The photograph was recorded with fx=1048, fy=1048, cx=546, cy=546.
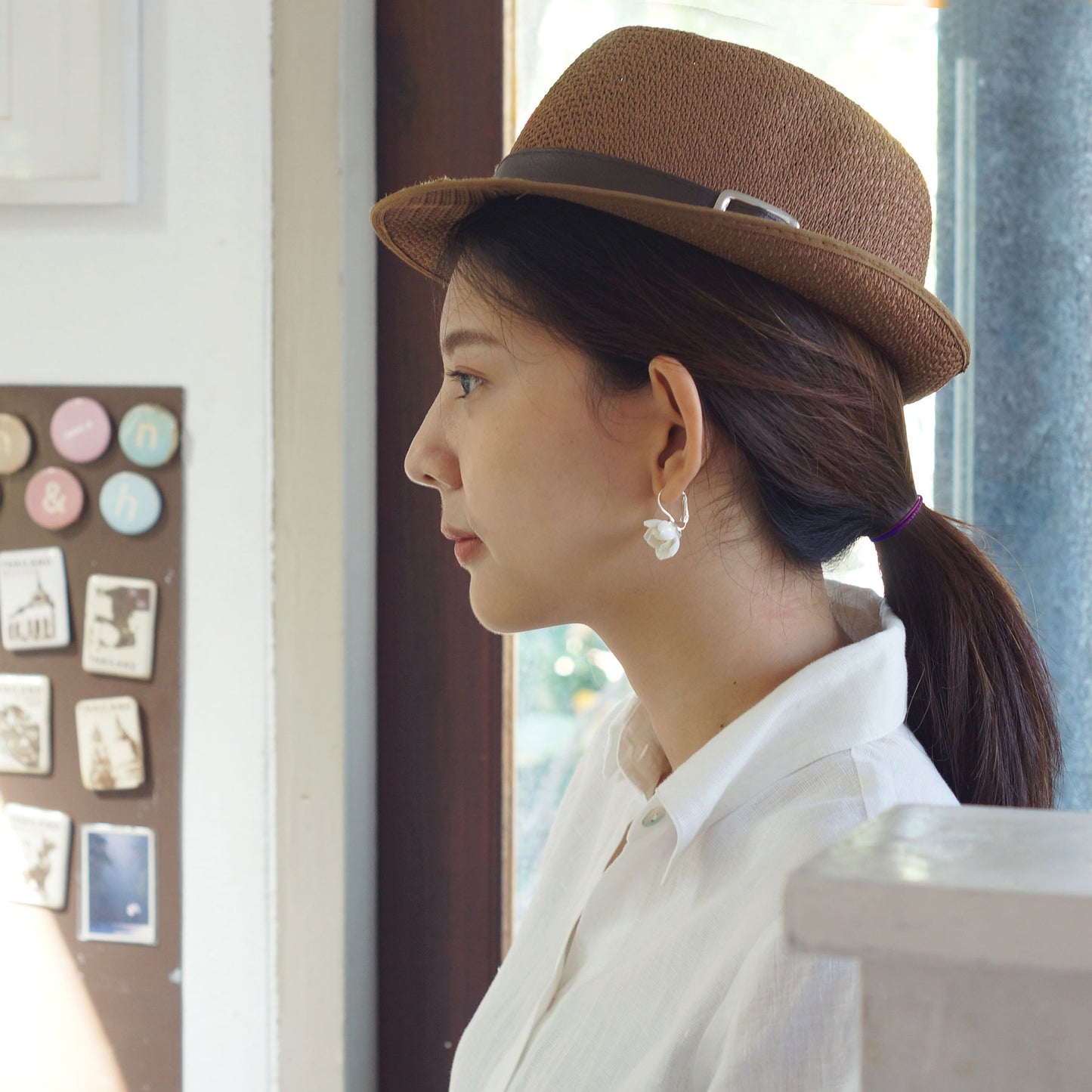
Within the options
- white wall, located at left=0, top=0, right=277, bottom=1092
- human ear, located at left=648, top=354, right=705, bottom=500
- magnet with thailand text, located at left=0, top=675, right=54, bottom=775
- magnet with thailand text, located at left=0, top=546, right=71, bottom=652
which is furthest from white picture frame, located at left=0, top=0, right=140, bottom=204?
human ear, located at left=648, top=354, right=705, bottom=500

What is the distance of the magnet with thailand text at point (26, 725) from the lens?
124 centimetres

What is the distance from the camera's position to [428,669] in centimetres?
124

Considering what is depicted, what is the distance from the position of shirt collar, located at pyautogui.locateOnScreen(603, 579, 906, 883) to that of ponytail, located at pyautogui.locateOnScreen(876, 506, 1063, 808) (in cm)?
13

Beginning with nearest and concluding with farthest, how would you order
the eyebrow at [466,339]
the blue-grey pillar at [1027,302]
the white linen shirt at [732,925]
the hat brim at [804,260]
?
the white linen shirt at [732,925] → the hat brim at [804,260] → the eyebrow at [466,339] → the blue-grey pillar at [1027,302]

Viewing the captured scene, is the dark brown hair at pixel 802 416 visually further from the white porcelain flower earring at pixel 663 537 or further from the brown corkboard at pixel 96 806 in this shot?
the brown corkboard at pixel 96 806

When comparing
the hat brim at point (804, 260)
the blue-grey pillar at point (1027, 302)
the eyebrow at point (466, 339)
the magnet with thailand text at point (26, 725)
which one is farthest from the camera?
the magnet with thailand text at point (26, 725)

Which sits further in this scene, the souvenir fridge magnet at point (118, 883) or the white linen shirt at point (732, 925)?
the souvenir fridge magnet at point (118, 883)

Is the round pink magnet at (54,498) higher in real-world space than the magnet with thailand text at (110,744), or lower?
higher

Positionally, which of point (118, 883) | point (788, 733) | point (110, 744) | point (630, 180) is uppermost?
point (630, 180)

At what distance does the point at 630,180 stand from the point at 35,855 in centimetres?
107

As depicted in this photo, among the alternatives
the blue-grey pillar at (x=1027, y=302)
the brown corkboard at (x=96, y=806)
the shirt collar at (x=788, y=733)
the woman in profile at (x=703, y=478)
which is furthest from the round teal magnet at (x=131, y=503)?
the blue-grey pillar at (x=1027, y=302)

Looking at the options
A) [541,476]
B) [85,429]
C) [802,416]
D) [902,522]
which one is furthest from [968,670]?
[85,429]

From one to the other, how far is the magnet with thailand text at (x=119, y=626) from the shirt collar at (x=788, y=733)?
76cm

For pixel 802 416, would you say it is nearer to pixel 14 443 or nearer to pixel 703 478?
pixel 703 478
